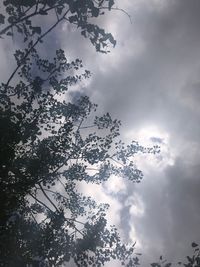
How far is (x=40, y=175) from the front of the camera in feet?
62.1

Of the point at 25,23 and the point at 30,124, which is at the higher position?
the point at 30,124

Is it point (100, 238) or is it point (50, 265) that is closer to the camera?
point (50, 265)

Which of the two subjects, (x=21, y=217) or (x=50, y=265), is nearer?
(x=50, y=265)

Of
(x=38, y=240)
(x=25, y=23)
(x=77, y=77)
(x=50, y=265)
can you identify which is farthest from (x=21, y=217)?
(x=25, y=23)

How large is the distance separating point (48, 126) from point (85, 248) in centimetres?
679

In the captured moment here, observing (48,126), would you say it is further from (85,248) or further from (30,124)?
(85,248)

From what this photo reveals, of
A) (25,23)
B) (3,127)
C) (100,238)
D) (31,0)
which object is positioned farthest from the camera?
(100,238)

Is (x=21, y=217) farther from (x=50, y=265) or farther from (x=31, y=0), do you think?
(x=31, y=0)

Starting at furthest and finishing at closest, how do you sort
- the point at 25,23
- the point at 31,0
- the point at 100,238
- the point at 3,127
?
1. the point at 100,238
2. the point at 3,127
3. the point at 25,23
4. the point at 31,0

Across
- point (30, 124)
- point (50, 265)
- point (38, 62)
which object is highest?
point (38, 62)

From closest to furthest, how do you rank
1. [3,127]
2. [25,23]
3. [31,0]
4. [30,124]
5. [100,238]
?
1. [31,0]
2. [25,23]
3. [3,127]
4. [30,124]
5. [100,238]

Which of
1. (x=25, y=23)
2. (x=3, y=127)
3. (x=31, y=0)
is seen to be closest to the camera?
(x=31, y=0)

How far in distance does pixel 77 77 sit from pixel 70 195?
6787 mm

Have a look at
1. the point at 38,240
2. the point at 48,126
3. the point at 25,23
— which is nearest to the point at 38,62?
the point at 48,126
